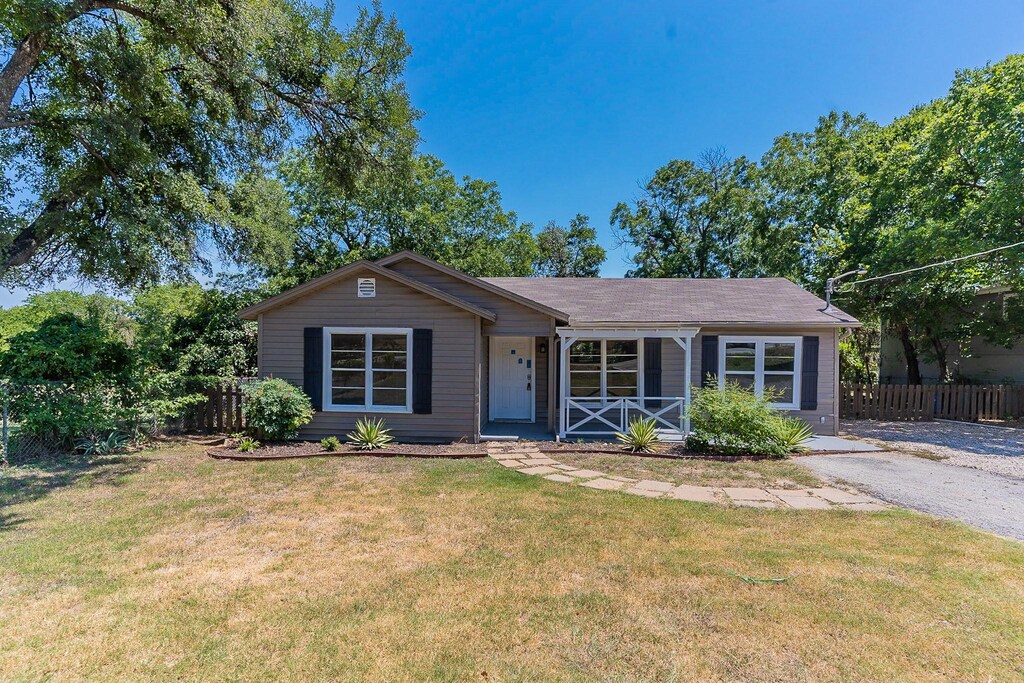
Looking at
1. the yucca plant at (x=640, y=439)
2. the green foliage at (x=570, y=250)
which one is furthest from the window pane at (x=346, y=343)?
the green foliage at (x=570, y=250)

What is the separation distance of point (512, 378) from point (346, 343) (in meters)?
4.32

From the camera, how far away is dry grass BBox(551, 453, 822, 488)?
262 inches

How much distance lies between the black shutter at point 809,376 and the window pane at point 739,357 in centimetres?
109

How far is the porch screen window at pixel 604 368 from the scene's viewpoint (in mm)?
10977

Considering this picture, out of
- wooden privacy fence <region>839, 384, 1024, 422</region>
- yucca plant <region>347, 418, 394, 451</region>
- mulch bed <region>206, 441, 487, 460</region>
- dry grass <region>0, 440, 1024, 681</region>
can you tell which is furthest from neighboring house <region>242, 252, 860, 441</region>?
wooden privacy fence <region>839, 384, 1024, 422</region>

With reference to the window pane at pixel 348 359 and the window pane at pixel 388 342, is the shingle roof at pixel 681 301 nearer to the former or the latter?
the window pane at pixel 388 342

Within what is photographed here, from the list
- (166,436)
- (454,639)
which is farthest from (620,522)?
(166,436)

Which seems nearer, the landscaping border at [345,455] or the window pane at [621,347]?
the landscaping border at [345,455]

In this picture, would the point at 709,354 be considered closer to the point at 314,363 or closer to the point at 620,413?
the point at 620,413

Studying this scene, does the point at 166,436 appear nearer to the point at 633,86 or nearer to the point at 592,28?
the point at 592,28

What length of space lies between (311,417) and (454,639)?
7445 millimetres

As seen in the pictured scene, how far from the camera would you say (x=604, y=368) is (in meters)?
11.1

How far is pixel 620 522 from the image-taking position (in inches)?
197

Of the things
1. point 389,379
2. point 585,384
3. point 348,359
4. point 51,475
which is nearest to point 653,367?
point 585,384
